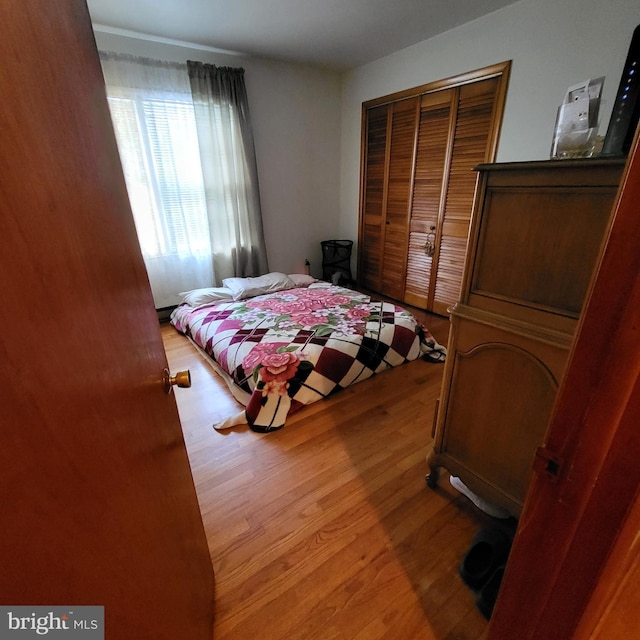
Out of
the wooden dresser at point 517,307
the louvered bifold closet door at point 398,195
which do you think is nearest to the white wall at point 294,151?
the louvered bifold closet door at point 398,195

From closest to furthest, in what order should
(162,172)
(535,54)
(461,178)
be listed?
(535,54) → (461,178) → (162,172)

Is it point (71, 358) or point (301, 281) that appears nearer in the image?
point (71, 358)

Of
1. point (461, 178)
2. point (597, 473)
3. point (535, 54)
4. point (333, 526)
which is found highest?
point (535, 54)

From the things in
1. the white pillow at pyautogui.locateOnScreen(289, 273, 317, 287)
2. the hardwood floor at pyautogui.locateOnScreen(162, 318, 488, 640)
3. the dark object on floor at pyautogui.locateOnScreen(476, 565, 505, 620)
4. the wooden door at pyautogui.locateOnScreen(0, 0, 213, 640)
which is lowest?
the hardwood floor at pyautogui.locateOnScreen(162, 318, 488, 640)

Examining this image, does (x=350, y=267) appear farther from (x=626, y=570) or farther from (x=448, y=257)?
(x=626, y=570)

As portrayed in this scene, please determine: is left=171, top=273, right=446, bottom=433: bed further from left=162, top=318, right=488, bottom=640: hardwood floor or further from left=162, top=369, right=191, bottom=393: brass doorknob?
left=162, top=369, right=191, bottom=393: brass doorknob

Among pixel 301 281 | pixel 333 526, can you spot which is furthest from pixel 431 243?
pixel 333 526

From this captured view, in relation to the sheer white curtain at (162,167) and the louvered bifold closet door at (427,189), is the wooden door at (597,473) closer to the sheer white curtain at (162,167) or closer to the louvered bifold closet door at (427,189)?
the louvered bifold closet door at (427,189)

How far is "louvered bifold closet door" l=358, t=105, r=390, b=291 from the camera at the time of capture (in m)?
3.63

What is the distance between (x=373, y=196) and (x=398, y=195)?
1.35ft

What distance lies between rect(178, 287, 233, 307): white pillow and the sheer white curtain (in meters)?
0.39

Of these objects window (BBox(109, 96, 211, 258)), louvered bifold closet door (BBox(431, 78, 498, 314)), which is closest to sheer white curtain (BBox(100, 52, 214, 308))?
window (BBox(109, 96, 211, 258))

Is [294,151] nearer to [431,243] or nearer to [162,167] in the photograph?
[162,167]

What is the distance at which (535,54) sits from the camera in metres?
2.32
